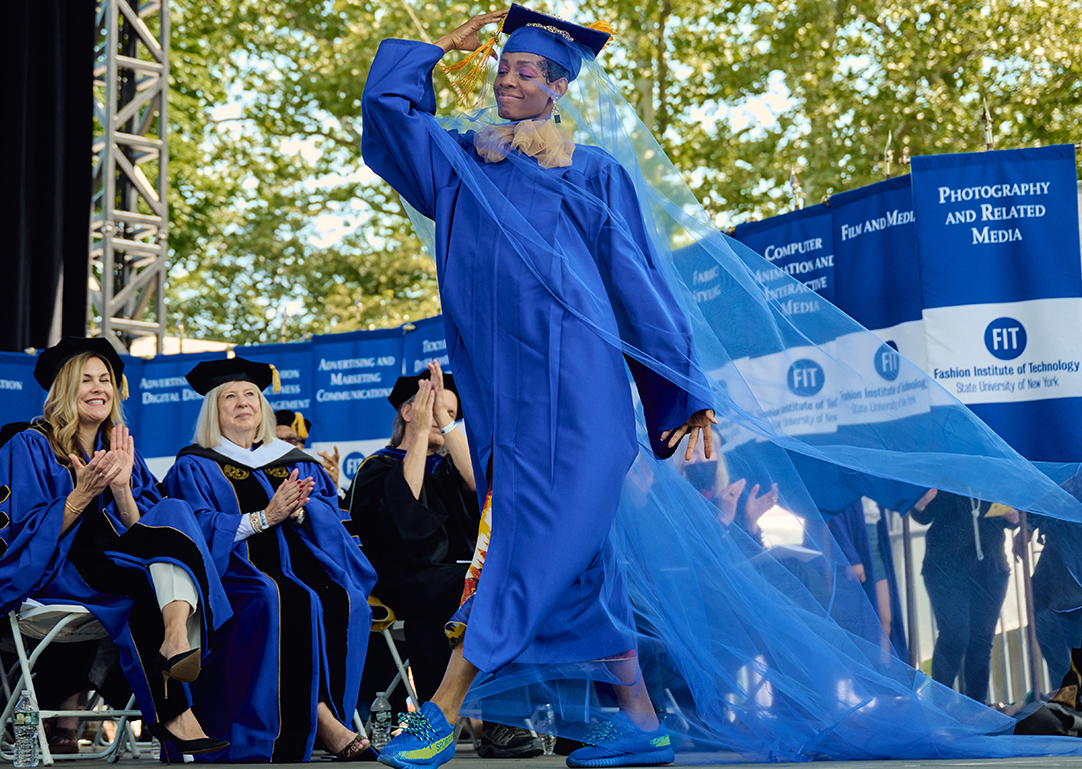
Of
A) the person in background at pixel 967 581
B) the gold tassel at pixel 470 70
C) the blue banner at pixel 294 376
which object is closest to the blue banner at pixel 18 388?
the blue banner at pixel 294 376

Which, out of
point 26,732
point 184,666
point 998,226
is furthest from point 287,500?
point 998,226

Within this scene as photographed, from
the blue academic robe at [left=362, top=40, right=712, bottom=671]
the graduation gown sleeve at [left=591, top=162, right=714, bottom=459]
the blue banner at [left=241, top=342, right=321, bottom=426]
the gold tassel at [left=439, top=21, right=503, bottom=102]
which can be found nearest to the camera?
the blue academic robe at [left=362, top=40, right=712, bottom=671]

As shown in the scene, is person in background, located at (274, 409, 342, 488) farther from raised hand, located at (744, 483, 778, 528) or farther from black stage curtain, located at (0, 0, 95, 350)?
raised hand, located at (744, 483, 778, 528)

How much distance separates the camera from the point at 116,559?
466 cm

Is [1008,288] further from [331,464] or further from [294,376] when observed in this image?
[294,376]

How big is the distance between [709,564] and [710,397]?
18.7 inches

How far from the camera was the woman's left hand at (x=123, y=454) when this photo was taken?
4816 mm

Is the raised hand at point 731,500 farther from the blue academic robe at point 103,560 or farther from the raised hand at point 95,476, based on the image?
the raised hand at point 95,476

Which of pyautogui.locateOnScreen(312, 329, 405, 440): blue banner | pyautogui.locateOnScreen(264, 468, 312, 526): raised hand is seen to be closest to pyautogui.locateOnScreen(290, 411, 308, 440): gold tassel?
pyautogui.locateOnScreen(312, 329, 405, 440): blue banner

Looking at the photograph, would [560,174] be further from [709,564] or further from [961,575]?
[961,575]

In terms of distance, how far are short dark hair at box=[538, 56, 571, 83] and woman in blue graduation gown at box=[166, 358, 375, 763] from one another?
7.03ft

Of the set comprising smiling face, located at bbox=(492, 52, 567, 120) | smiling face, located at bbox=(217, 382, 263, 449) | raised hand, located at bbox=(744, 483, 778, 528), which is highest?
smiling face, located at bbox=(492, 52, 567, 120)

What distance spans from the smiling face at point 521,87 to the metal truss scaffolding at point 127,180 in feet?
23.1

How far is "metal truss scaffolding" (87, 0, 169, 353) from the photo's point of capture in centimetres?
960
